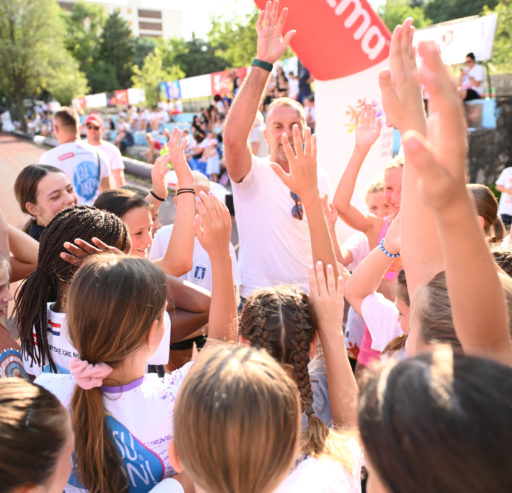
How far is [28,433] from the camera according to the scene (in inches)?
40.3

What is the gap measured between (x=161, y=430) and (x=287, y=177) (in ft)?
3.32

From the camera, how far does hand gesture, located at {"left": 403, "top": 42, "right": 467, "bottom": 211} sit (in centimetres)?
78

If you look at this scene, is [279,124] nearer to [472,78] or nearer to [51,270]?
[51,270]

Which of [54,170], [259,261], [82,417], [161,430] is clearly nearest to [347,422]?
[161,430]

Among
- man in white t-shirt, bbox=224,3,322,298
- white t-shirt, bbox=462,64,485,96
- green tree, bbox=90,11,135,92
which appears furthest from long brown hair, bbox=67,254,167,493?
green tree, bbox=90,11,135,92

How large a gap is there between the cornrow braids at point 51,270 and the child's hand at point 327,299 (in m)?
0.82

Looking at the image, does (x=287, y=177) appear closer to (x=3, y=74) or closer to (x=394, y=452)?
(x=394, y=452)

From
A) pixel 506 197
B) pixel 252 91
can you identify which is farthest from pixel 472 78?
pixel 252 91

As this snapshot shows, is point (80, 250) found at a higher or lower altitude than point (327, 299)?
higher

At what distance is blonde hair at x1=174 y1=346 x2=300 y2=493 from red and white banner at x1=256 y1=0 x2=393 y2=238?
3.29 metres

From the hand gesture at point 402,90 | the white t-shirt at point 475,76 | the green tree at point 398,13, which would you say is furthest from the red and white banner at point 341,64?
the green tree at point 398,13

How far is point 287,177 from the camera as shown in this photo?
1.84 meters

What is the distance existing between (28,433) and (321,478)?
2.32 feet

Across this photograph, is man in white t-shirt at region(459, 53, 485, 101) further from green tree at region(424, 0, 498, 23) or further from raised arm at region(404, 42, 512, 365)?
green tree at region(424, 0, 498, 23)
